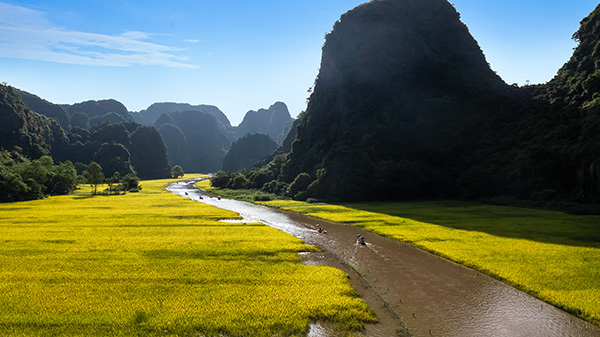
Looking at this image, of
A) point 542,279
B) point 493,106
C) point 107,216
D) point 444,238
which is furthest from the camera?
point 493,106

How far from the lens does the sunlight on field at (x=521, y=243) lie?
16.8 metres

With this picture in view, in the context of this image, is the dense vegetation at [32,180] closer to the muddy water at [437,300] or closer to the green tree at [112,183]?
the green tree at [112,183]

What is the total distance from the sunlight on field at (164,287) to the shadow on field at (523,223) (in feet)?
64.2

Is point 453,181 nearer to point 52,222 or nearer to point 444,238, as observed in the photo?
point 444,238

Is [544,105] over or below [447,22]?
below

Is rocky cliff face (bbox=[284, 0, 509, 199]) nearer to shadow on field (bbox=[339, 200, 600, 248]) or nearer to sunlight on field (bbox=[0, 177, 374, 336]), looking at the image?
shadow on field (bbox=[339, 200, 600, 248])

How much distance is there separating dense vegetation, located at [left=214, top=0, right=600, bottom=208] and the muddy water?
38.2m

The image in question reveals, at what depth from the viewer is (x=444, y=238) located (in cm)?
2942

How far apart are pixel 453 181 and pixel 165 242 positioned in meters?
62.1

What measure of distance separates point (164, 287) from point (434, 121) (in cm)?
7861

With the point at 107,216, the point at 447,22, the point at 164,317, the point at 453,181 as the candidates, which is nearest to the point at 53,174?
the point at 107,216

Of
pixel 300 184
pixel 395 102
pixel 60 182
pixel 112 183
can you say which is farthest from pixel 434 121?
pixel 112 183

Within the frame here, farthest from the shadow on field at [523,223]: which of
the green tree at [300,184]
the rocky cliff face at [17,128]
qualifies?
the rocky cliff face at [17,128]

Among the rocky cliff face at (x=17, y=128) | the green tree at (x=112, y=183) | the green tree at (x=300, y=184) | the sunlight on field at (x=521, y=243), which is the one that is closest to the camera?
the sunlight on field at (x=521, y=243)
